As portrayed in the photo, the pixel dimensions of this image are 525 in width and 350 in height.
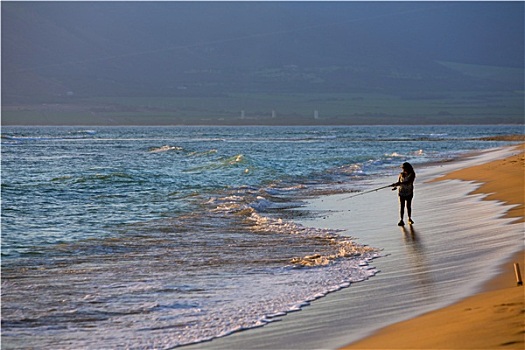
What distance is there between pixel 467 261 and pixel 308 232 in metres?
4.64

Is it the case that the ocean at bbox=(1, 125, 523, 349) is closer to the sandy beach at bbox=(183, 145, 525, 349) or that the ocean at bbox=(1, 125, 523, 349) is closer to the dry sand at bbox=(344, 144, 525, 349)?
the sandy beach at bbox=(183, 145, 525, 349)

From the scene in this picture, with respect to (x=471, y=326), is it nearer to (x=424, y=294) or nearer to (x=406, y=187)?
(x=424, y=294)

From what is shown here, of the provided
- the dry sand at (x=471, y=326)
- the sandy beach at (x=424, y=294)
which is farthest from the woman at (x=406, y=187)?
the dry sand at (x=471, y=326)

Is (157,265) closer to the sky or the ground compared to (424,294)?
closer to the sky

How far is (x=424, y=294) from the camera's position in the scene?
9211mm

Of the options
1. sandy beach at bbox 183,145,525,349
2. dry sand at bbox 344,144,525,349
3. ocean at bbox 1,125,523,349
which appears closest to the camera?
dry sand at bbox 344,144,525,349

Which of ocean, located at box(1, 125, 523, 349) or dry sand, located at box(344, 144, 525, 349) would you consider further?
ocean, located at box(1, 125, 523, 349)

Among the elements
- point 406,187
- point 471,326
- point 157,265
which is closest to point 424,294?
point 471,326

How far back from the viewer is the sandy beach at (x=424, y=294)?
720cm

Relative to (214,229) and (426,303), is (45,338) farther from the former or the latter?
(214,229)

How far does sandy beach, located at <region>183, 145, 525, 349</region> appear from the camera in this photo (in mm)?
7195

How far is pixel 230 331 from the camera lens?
8141mm

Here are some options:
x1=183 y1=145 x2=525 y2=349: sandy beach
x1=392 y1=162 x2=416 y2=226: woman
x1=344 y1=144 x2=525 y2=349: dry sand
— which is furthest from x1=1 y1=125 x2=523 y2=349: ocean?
x1=392 y1=162 x2=416 y2=226: woman

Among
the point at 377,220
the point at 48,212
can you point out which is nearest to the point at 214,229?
the point at 377,220
